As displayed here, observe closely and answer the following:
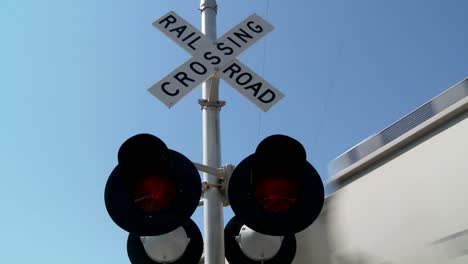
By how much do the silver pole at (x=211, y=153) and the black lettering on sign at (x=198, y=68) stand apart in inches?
3.9

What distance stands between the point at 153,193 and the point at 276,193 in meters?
0.53

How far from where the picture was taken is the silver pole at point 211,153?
2605mm

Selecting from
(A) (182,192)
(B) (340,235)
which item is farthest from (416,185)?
(A) (182,192)

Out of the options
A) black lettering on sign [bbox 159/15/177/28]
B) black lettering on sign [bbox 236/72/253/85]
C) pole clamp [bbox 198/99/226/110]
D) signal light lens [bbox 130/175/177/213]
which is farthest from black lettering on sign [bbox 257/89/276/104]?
signal light lens [bbox 130/175/177/213]

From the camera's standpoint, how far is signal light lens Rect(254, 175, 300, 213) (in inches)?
86.6

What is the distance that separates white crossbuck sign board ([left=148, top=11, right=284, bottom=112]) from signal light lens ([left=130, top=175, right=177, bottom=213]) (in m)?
0.61

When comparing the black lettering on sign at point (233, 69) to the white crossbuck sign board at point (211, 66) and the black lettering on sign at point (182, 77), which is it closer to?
the white crossbuck sign board at point (211, 66)

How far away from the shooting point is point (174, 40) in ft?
9.95

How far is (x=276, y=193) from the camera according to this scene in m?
2.25

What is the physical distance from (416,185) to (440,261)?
0.62 m

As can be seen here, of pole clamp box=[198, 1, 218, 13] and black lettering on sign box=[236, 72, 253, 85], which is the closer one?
black lettering on sign box=[236, 72, 253, 85]

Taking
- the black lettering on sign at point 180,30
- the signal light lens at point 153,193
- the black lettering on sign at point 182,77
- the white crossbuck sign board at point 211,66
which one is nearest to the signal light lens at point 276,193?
the signal light lens at point 153,193

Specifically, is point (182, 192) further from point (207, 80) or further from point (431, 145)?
point (431, 145)

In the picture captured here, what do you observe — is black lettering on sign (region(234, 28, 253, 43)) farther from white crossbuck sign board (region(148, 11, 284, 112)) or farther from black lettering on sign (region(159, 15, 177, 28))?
black lettering on sign (region(159, 15, 177, 28))
